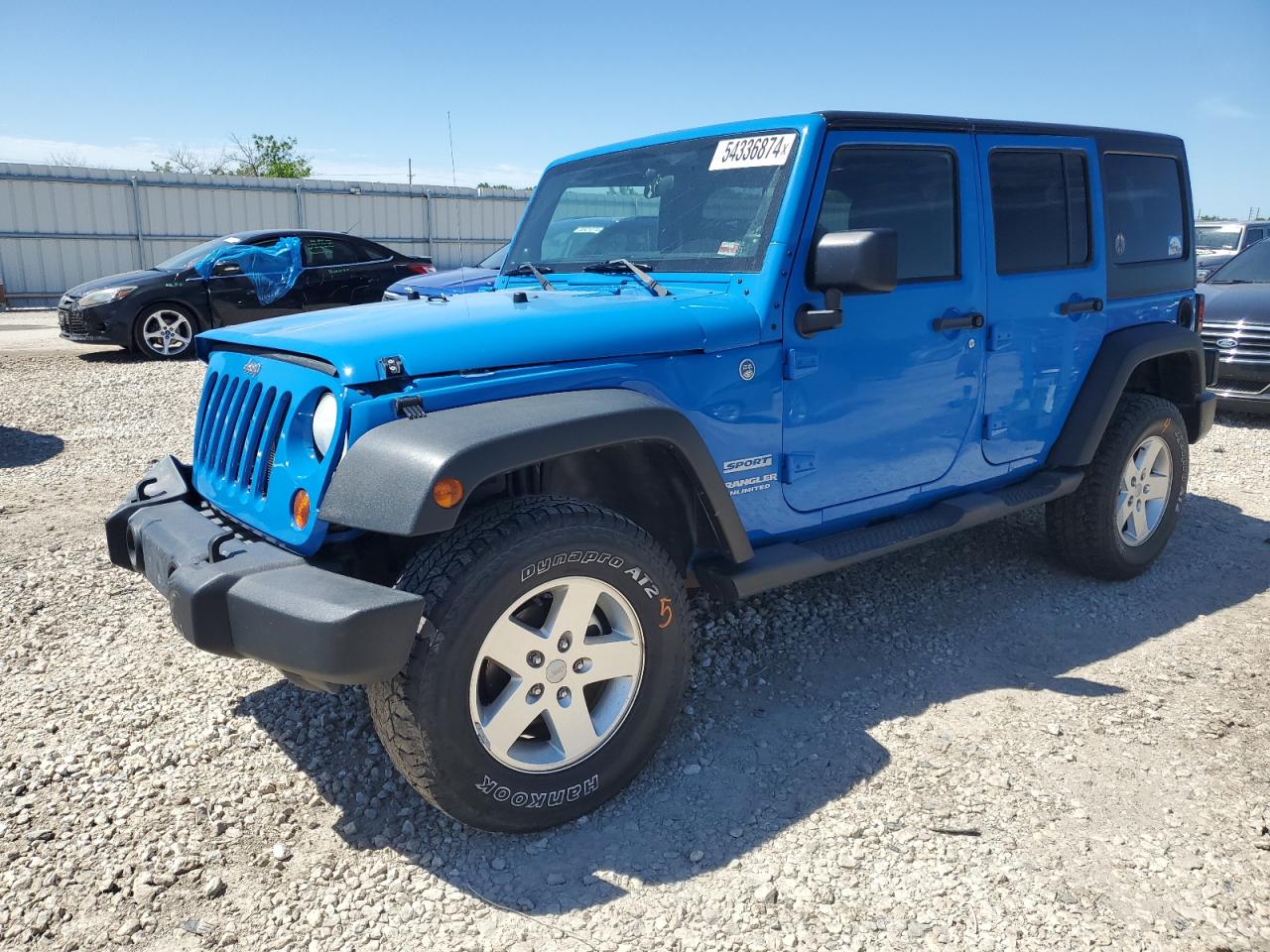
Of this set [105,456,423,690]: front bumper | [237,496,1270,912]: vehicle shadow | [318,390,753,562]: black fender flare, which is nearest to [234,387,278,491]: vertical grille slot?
[105,456,423,690]: front bumper

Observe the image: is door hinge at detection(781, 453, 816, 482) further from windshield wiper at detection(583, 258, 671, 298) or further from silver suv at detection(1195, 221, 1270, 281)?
silver suv at detection(1195, 221, 1270, 281)

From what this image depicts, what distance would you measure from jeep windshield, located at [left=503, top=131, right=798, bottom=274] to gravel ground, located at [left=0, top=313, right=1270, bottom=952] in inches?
61.8

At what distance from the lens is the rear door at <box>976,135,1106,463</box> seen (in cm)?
389

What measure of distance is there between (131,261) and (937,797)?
1905 cm

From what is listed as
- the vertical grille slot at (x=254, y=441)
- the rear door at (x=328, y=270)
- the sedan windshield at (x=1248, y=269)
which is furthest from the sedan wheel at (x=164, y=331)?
the sedan windshield at (x=1248, y=269)

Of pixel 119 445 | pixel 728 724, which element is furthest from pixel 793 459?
pixel 119 445

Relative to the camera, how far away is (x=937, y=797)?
2.86 metres

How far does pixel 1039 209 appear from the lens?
13.4 feet

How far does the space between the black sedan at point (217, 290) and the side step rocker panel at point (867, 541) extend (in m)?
9.33

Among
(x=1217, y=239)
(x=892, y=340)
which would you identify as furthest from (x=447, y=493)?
(x=1217, y=239)

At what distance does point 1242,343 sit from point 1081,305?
4956 millimetres

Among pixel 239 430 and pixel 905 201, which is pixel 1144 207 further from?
pixel 239 430

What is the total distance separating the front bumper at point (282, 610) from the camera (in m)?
2.22

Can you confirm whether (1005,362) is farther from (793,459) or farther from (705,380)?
(705,380)
